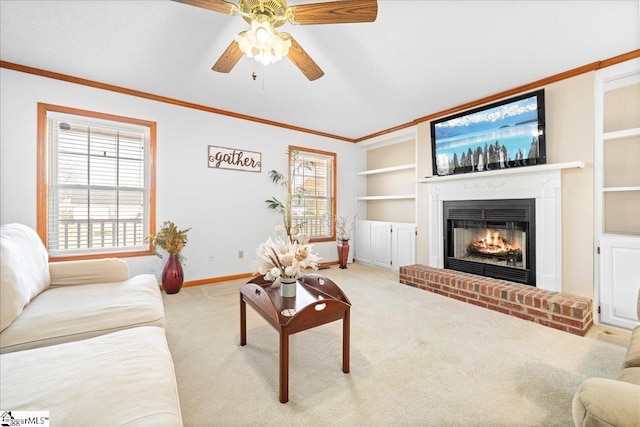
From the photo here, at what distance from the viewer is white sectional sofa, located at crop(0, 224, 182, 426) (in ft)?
2.82

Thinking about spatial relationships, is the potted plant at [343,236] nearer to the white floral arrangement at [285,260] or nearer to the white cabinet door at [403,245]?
the white cabinet door at [403,245]

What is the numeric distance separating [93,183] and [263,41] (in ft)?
9.73

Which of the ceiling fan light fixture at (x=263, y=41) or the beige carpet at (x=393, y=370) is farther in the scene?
the ceiling fan light fixture at (x=263, y=41)

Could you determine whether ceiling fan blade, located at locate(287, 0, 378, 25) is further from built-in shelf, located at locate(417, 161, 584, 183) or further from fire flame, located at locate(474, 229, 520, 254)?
fire flame, located at locate(474, 229, 520, 254)

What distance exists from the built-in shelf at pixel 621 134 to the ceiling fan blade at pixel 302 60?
9.18ft

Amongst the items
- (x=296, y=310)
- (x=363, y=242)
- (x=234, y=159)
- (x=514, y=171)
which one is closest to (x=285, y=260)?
(x=296, y=310)

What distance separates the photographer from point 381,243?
492cm

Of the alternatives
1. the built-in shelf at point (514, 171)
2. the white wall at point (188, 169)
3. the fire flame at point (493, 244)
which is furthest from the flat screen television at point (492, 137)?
the white wall at point (188, 169)

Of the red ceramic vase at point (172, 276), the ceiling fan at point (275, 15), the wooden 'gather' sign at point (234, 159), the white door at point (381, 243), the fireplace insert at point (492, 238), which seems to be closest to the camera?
the ceiling fan at point (275, 15)

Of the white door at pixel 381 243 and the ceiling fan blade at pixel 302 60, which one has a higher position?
the ceiling fan blade at pixel 302 60

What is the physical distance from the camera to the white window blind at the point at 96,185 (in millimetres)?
3021

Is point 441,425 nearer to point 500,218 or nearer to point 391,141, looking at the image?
point 500,218

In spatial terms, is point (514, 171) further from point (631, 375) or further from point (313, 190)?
point (313, 190)

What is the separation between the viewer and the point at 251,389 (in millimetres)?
1616
